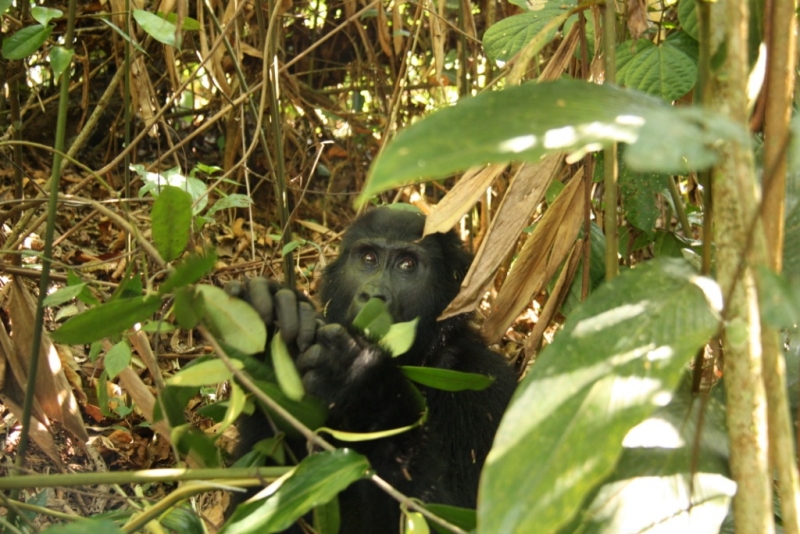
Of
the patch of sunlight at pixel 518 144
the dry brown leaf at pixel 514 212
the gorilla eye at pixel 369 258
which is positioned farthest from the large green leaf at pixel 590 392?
the gorilla eye at pixel 369 258

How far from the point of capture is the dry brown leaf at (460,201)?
7.14 ft

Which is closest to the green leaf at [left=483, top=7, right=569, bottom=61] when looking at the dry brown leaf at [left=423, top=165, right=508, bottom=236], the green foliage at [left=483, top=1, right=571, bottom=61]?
the green foliage at [left=483, top=1, right=571, bottom=61]

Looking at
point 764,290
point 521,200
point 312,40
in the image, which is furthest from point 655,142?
point 312,40

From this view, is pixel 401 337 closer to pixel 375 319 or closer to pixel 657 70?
pixel 375 319

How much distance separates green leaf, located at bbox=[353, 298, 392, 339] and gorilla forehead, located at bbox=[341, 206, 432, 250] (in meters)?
1.46

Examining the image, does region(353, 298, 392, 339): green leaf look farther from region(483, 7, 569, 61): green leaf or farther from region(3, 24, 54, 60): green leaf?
region(3, 24, 54, 60): green leaf

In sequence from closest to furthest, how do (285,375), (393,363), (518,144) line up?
1. (518,144)
2. (285,375)
3. (393,363)

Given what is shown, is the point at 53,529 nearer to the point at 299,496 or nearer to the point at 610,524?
the point at 299,496

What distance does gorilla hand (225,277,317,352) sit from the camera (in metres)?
2.05

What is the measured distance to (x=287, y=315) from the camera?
80.6 inches

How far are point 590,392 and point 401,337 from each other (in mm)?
791

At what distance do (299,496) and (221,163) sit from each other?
469cm

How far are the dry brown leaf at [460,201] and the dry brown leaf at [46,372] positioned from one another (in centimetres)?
126

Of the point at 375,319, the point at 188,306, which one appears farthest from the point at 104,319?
the point at 375,319
